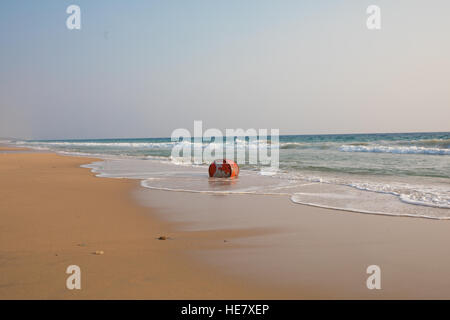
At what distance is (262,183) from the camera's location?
34.4ft

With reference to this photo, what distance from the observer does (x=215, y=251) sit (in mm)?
4246

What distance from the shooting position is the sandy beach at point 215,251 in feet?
10.3

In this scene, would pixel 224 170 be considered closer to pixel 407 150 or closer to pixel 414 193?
pixel 414 193

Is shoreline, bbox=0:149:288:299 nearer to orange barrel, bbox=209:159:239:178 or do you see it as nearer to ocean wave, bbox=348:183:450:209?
ocean wave, bbox=348:183:450:209

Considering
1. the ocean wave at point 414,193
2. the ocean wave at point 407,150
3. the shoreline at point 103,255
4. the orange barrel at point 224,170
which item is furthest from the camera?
the ocean wave at point 407,150

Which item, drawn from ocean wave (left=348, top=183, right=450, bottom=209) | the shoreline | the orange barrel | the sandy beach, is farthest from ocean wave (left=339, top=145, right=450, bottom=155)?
the shoreline

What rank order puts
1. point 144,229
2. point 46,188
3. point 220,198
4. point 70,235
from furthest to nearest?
point 46,188
point 220,198
point 144,229
point 70,235

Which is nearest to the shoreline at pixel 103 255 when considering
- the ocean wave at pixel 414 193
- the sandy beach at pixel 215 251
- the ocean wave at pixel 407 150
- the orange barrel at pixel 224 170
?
the sandy beach at pixel 215 251

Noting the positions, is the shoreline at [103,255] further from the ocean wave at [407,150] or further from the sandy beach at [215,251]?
the ocean wave at [407,150]

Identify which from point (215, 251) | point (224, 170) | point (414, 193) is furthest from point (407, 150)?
point (215, 251)

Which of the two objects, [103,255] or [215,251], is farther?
[215,251]
